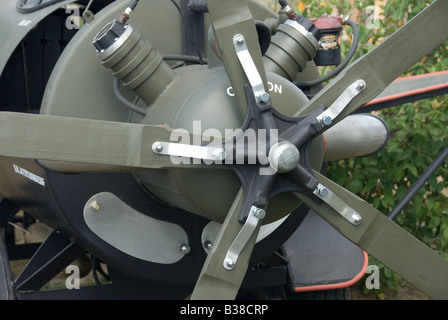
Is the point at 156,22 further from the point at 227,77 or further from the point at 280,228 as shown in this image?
the point at 280,228

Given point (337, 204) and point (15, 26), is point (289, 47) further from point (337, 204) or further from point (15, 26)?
point (15, 26)

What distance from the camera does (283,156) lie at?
98.0 inches

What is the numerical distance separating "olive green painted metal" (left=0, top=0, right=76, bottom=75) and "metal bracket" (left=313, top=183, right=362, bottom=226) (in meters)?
1.30

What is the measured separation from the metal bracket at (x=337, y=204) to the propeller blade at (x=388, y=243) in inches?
0.7

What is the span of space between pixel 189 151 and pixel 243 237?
355 mm

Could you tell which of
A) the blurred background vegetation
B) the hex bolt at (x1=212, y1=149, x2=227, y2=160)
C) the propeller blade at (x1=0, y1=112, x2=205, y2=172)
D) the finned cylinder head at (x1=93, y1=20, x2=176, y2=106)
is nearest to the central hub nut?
the hex bolt at (x1=212, y1=149, x2=227, y2=160)

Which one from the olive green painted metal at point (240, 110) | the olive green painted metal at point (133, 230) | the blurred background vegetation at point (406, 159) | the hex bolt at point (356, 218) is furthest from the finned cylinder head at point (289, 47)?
the blurred background vegetation at point (406, 159)

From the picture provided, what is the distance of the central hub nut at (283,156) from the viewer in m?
2.49

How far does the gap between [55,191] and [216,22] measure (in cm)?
98

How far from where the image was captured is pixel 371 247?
108 inches

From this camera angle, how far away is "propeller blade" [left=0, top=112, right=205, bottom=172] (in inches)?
89.0

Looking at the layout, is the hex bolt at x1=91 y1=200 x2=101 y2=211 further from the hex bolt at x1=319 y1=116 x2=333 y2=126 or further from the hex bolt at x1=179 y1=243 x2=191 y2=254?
the hex bolt at x1=319 y1=116 x2=333 y2=126

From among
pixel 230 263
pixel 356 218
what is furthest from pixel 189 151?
pixel 356 218
